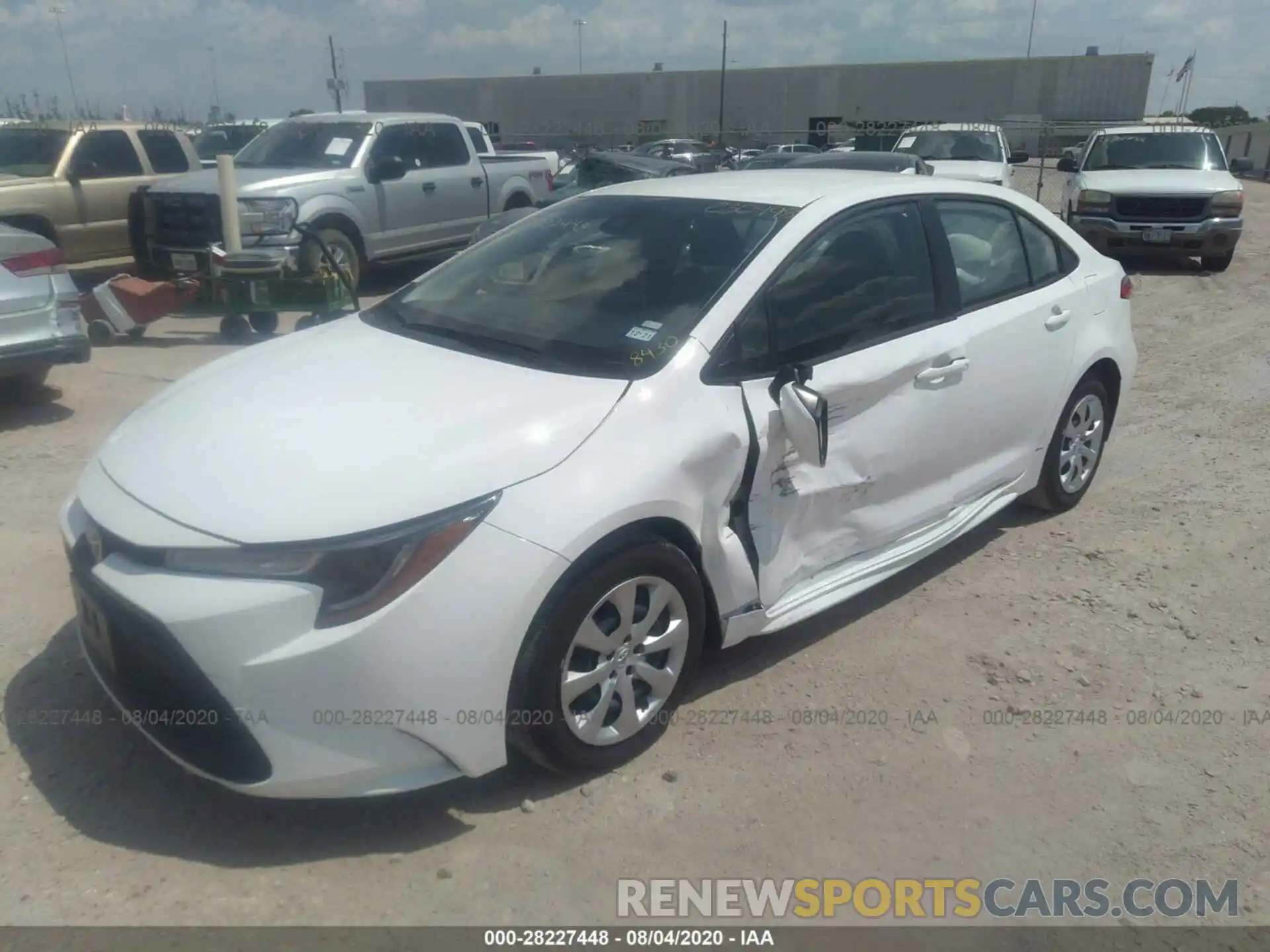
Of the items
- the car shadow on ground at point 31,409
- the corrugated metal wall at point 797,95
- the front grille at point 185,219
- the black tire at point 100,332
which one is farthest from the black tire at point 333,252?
the corrugated metal wall at point 797,95

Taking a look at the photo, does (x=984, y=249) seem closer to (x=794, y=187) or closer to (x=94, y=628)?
(x=794, y=187)

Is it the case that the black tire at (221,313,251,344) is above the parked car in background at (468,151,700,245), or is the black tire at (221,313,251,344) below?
below

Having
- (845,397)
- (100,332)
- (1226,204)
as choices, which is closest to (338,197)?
(100,332)

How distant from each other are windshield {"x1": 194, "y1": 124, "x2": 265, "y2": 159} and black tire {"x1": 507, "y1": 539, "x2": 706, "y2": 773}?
20188 millimetres

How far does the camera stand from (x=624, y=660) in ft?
10.0

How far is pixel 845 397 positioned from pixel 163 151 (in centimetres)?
1128

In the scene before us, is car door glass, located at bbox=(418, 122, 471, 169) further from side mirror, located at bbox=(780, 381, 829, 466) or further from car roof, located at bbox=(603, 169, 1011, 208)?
side mirror, located at bbox=(780, 381, 829, 466)

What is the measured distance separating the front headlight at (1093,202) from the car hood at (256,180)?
28.9 feet

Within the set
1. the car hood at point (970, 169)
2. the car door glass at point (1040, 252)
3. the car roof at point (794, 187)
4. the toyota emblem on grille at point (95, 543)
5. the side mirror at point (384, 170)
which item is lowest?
the toyota emblem on grille at point (95, 543)

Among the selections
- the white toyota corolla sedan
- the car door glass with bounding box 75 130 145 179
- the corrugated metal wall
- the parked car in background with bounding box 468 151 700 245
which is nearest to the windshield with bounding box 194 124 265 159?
the car door glass with bounding box 75 130 145 179

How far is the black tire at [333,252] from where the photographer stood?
32.4ft

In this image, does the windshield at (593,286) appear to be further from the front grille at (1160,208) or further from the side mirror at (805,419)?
the front grille at (1160,208)

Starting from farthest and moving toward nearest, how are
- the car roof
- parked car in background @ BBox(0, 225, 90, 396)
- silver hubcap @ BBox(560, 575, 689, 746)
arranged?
1. parked car in background @ BBox(0, 225, 90, 396)
2. the car roof
3. silver hubcap @ BBox(560, 575, 689, 746)

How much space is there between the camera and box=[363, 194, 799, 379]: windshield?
335 centimetres
